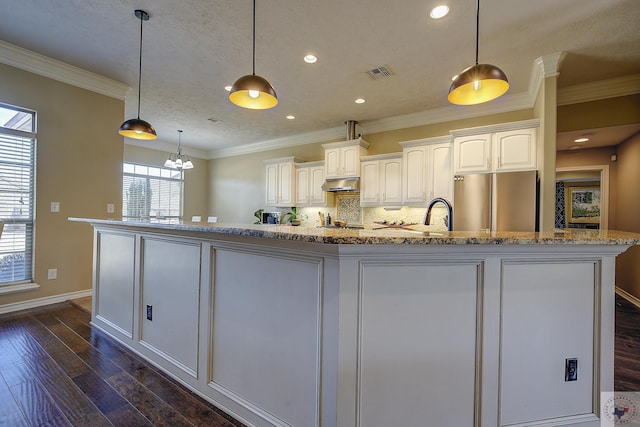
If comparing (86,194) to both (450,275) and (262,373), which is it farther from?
(450,275)

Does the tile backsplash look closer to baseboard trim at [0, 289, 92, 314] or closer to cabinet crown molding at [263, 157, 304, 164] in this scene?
cabinet crown molding at [263, 157, 304, 164]

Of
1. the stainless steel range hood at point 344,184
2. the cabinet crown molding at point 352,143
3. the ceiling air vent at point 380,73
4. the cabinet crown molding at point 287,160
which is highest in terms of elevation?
the ceiling air vent at point 380,73

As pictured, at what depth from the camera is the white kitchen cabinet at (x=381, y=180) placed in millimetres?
4691

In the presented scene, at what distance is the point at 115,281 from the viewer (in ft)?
8.34

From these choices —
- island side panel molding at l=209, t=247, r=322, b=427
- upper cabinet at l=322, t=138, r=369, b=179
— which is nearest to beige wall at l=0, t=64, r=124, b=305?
island side panel molding at l=209, t=247, r=322, b=427

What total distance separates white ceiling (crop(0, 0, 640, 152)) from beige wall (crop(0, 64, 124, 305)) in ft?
1.46

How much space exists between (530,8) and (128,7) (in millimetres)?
3459

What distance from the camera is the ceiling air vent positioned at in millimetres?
3338

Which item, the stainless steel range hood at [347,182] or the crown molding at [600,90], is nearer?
the crown molding at [600,90]

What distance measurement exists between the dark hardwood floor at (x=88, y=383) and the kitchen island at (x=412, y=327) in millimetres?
303

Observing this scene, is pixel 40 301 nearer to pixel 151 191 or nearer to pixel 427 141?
pixel 151 191

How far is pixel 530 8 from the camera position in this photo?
7.61ft

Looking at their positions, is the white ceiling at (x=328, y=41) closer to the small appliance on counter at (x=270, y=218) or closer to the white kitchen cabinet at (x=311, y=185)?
the white kitchen cabinet at (x=311, y=185)

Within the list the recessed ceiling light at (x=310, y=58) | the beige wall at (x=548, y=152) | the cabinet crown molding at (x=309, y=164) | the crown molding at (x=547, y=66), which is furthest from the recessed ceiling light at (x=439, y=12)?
the cabinet crown molding at (x=309, y=164)
